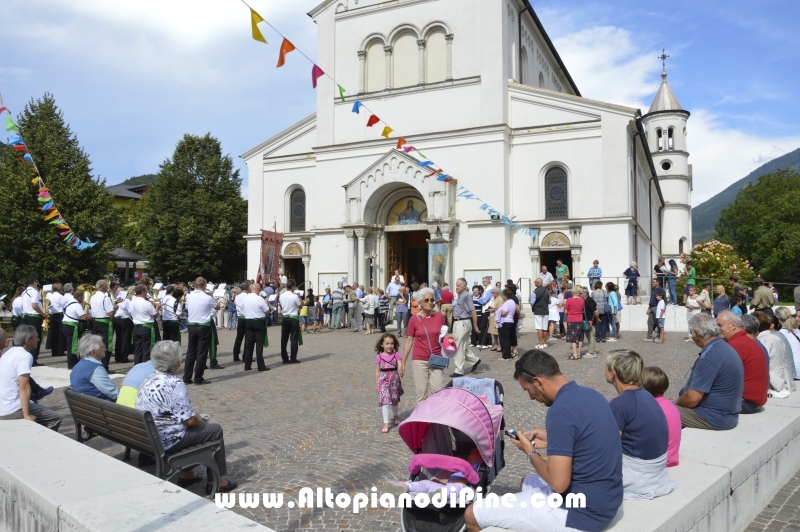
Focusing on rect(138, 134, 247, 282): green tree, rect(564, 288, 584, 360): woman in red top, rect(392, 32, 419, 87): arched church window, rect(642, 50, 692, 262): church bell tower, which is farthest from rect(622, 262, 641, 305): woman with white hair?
rect(642, 50, 692, 262): church bell tower

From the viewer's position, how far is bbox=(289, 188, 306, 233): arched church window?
3131cm

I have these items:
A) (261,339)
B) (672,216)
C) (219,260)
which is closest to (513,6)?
(261,339)

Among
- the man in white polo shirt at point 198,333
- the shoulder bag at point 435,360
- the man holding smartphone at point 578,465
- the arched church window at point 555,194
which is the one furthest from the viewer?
the arched church window at point 555,194

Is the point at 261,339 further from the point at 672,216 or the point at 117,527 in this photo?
the point at 672,216

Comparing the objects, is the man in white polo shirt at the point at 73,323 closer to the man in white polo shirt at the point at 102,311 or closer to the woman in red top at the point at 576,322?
the man in white polo shirt at the point at 102,311

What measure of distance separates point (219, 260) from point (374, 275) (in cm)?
1853

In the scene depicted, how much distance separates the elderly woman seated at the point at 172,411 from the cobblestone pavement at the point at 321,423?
0.57 metres

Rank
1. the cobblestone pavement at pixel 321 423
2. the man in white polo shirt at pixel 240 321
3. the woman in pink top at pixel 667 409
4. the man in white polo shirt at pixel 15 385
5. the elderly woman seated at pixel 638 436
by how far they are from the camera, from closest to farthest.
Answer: the elderly woman seated at pixel 638 436 < the woman in pink top at pixel 667 409 < the cobblestone pavement at pixel 321 423 < the man in white polo shirt at pixel 15 385 < the man in white polo shirt at pixel 240 321

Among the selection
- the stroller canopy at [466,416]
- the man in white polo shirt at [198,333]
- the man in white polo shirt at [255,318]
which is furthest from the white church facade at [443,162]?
the stroller canopy at [466,416]

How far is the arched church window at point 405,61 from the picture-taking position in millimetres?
28219

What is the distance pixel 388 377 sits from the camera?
7.83 metres

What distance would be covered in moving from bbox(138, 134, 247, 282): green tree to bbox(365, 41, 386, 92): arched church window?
1800 cm

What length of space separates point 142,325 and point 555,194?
61.2ft

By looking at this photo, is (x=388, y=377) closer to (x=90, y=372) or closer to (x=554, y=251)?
(x=90, y=372)
